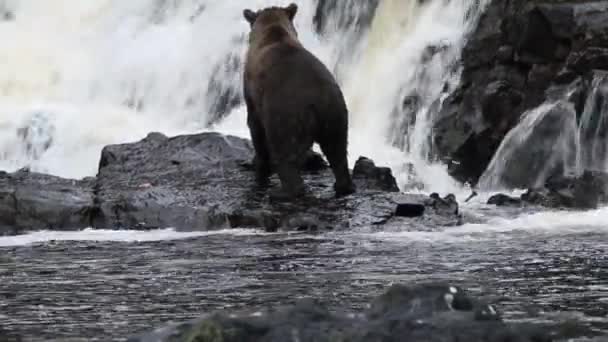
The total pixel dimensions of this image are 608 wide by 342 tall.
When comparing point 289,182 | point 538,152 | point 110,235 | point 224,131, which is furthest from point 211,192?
point 224,131

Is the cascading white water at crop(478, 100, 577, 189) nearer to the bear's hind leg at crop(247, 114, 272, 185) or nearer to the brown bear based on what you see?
the bear's hind leg at crop(247, 114, 272, 185)

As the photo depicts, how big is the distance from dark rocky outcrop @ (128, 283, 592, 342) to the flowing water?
1.03 meters

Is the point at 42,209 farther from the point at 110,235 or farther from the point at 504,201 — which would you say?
the point at 504,201

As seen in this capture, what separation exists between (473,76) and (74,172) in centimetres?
709

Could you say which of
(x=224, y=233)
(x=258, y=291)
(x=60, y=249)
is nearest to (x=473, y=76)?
(x=224, y=233)

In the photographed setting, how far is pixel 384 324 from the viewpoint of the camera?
377cm

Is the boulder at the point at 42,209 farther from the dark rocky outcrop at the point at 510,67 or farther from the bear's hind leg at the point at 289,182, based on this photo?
the dark rocky outcrop at the point at 510,67

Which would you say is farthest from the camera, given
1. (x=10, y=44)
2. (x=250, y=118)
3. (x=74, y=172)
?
(x=10, y=44)

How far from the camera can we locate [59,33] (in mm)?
27672

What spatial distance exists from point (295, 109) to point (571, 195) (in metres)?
2.77

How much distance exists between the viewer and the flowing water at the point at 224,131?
5816 mm

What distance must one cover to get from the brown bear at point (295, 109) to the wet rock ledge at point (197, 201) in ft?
0.98

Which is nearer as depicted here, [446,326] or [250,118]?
[446,326]

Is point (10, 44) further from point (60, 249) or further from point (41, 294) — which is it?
point (41, 294)
